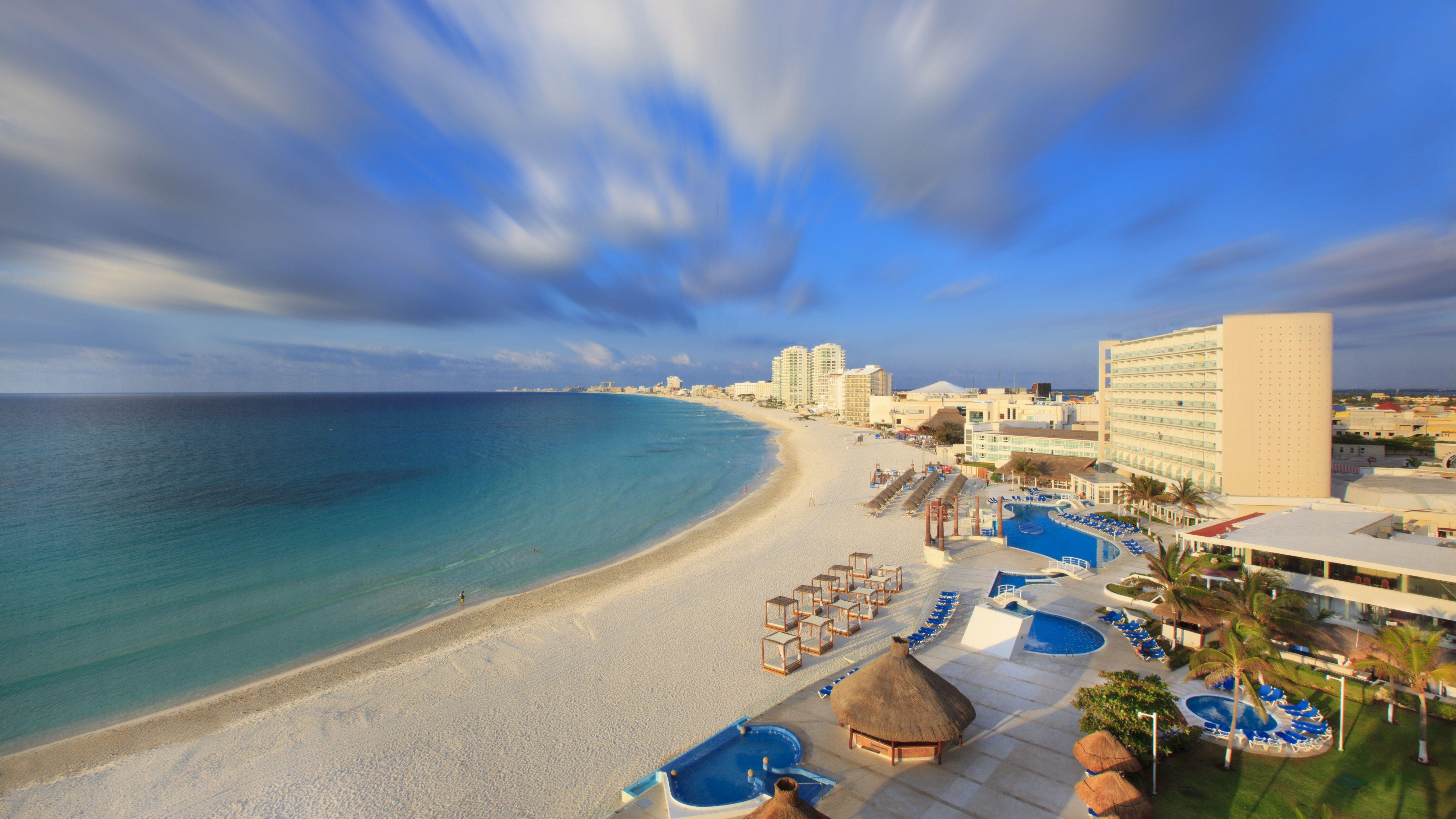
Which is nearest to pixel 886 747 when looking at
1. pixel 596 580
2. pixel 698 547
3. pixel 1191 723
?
pixel 1191 723

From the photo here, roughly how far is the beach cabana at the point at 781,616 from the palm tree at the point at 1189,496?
833 inches

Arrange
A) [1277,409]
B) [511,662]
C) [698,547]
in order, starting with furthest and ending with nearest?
[698,547], [1277,409], [511,662]

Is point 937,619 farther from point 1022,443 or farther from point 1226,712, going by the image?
point 1022,443

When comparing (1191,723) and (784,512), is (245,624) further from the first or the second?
(1191,723)

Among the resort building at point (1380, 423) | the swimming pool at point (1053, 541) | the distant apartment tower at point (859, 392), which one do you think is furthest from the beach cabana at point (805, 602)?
the distant apartment tower at point (859, 392)

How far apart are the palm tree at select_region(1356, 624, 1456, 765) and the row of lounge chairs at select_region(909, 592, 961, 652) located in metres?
8.70

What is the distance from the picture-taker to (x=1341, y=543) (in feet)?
48.5

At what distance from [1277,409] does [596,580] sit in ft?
112

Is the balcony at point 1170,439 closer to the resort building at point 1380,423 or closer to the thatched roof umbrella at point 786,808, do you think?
the resort building at point 1380,423

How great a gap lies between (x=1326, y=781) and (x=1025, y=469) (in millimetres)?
32047

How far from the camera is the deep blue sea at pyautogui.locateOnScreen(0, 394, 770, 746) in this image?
19.2 m

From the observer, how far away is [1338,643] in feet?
42.5

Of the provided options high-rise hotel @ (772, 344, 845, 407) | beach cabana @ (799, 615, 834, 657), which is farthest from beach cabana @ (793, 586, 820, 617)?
high-rise hotel @ (772, 344, 845, 407)

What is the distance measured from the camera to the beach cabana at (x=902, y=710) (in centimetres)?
1023
